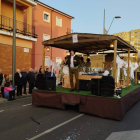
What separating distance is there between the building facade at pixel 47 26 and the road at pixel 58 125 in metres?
13.1

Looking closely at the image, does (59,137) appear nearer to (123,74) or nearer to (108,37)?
(108,37)

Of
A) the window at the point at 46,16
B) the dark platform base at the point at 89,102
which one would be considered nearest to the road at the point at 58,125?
the dark platform base at the point at 89,102

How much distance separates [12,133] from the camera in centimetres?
425

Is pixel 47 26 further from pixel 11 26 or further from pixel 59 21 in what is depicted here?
pixel 11 26

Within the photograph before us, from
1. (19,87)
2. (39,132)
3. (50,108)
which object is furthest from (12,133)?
(19,87)

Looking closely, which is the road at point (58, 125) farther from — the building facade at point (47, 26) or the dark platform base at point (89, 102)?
the building facade at point (47, 26)

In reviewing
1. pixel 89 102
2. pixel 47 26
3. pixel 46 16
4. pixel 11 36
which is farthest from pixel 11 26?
pixel 89 102

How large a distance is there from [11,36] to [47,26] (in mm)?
7236

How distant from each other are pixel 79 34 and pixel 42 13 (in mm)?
13864

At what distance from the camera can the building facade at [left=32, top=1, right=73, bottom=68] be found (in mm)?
18797

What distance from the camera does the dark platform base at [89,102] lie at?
5398mm

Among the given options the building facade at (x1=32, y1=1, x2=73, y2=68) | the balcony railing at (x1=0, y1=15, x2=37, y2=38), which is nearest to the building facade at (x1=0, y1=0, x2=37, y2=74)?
the balcony railing at (x1=0, y1=15, x2=37, y2=38)

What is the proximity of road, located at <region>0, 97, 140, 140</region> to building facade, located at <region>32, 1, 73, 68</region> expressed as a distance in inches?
517

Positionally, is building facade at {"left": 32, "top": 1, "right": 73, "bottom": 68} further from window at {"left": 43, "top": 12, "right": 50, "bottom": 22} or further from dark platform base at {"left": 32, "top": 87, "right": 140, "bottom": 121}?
dark platform base at {"left": 32, "top": 87, "right": 140, "bottom": 121}
